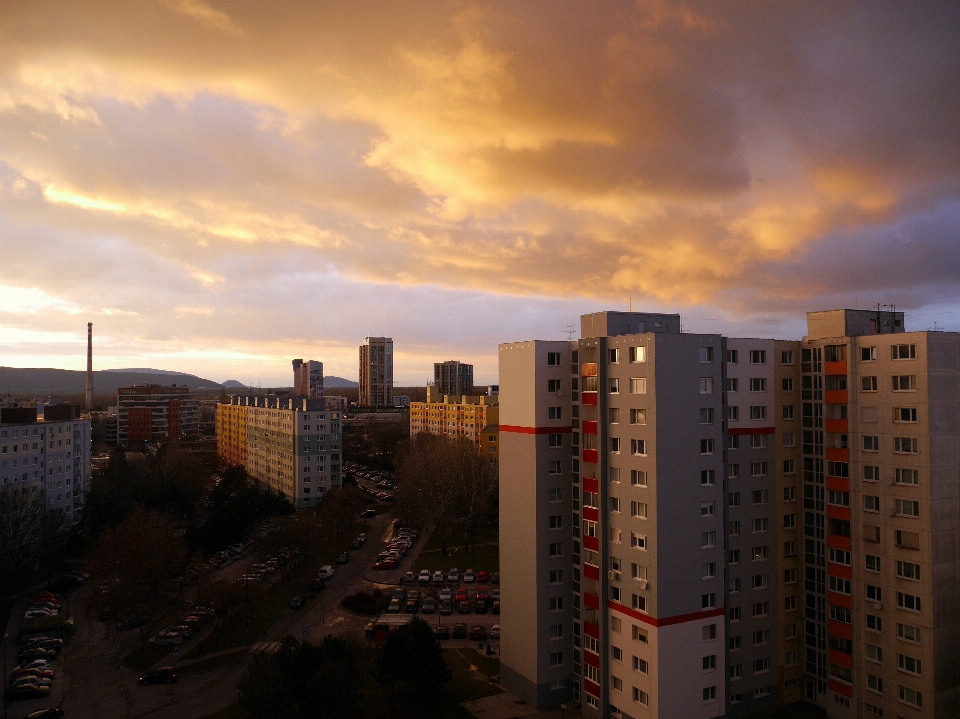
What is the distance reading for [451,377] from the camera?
169875mm

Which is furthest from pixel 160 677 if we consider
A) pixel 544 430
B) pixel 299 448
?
pixel 299 448

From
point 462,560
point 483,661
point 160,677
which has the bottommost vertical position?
point 462,560

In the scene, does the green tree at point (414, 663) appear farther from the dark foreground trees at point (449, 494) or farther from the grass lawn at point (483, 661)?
the dark foreground trees at point (449, 494)

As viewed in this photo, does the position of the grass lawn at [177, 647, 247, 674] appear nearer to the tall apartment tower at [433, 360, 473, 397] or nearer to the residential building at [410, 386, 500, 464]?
the residential building at [410, 386, 500, 464]

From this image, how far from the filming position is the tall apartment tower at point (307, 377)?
Answer: 178 meters

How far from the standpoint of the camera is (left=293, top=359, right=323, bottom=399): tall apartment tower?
584 feet

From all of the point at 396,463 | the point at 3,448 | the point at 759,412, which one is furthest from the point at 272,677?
the point at 396,463

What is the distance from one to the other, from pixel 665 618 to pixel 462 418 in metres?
78.0

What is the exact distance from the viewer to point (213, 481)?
83.0 metres

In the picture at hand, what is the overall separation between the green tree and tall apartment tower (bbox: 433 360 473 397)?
139 m

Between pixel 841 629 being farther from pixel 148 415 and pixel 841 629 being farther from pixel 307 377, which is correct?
pixel 307 377

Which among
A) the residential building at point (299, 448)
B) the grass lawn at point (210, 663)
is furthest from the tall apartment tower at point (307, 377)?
the grass lawn at point (210, 663)

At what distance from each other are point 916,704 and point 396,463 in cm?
6556

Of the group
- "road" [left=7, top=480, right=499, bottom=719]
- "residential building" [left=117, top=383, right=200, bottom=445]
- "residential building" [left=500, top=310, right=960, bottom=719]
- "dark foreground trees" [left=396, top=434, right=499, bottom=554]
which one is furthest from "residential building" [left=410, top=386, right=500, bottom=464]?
"residential building" [left=117, top=383, right=200, bottom=445]
